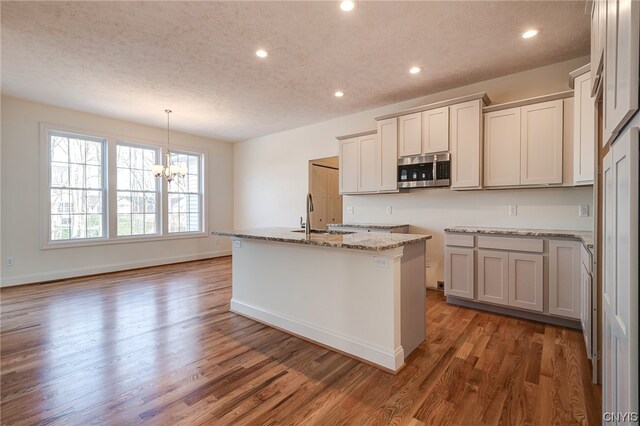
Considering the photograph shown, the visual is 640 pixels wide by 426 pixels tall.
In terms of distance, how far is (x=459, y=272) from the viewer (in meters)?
3.46

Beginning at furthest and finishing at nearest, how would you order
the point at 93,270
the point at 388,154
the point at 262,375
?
Answer: 1. the point at 93,270
2. the point at 388,154
3. the point at 262,375

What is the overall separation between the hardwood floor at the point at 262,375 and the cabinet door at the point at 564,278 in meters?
0.22

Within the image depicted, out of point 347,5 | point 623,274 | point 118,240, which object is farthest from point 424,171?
point 118,240

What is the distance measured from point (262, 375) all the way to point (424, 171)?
3.10 meters

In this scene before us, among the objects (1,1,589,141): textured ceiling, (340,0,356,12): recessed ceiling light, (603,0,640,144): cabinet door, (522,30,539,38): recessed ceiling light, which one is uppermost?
(1,1,589,141): textured ceiling

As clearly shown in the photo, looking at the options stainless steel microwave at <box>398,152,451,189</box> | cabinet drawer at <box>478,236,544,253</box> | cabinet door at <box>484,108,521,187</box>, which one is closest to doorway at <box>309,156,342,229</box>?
stainless steel microwave at <box>398,152,451,189</box>

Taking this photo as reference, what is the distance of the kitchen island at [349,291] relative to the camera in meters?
2.17

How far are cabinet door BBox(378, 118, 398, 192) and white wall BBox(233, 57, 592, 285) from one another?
1.26ft

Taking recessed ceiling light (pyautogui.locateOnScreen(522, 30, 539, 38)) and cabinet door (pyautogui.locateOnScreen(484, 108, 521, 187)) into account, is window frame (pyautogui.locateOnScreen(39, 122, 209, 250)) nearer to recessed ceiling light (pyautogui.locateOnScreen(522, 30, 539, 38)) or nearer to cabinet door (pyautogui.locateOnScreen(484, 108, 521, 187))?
cabinet door (pyautogui.locateOnScreen(484, 108, 521, 187))

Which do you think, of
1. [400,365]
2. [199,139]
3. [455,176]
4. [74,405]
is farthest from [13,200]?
[455,176]

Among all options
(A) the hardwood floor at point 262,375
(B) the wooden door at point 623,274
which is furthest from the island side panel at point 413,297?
(B) the wooden door at point 623,274

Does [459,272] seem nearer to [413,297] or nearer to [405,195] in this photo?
[413,297]

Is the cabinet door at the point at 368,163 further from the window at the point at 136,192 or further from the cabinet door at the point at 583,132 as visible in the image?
the window at the point at 136,192

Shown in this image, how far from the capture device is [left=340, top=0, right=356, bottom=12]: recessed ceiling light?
2.35m
